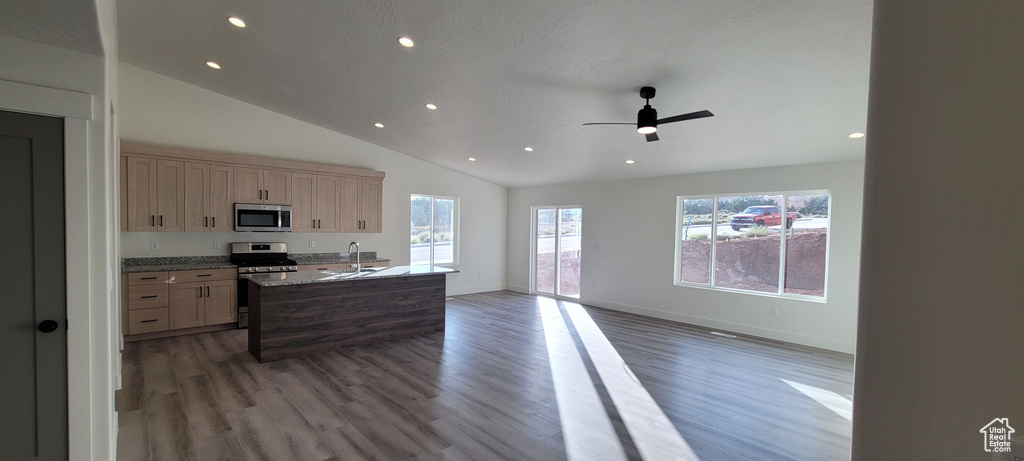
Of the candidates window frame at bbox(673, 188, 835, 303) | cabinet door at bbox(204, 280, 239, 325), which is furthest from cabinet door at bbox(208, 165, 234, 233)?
window frame at bbox(673, 188, 835, 303)

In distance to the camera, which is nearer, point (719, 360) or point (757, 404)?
point (757, 404)

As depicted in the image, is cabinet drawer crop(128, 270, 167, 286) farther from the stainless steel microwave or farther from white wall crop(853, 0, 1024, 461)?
white wall crop(853, 0, 1024, 461)

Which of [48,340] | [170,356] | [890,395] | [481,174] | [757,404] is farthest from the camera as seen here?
[481,174]

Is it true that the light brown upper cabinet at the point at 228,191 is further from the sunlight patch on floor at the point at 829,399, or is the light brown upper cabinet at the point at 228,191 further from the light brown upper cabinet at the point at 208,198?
the sunlight patch on floor at the point at 829,399

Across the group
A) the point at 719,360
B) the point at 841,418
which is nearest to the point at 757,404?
the point at 841,418

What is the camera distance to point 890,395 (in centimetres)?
75

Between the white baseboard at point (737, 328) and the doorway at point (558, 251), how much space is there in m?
0.85

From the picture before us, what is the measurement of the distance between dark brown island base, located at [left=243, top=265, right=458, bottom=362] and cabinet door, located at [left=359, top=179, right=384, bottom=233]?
5.45 feet

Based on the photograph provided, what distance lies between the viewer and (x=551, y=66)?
10.8 ft

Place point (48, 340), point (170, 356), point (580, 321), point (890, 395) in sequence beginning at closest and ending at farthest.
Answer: point (890, 395) → point (48, 340) → point (170, 356) → point (580, 321)

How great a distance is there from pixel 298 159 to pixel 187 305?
2455 mm

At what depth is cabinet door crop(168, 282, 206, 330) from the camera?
5026mm

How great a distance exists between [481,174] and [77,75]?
248 inches

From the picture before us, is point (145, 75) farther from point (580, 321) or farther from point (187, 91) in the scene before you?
point (580, 321)
